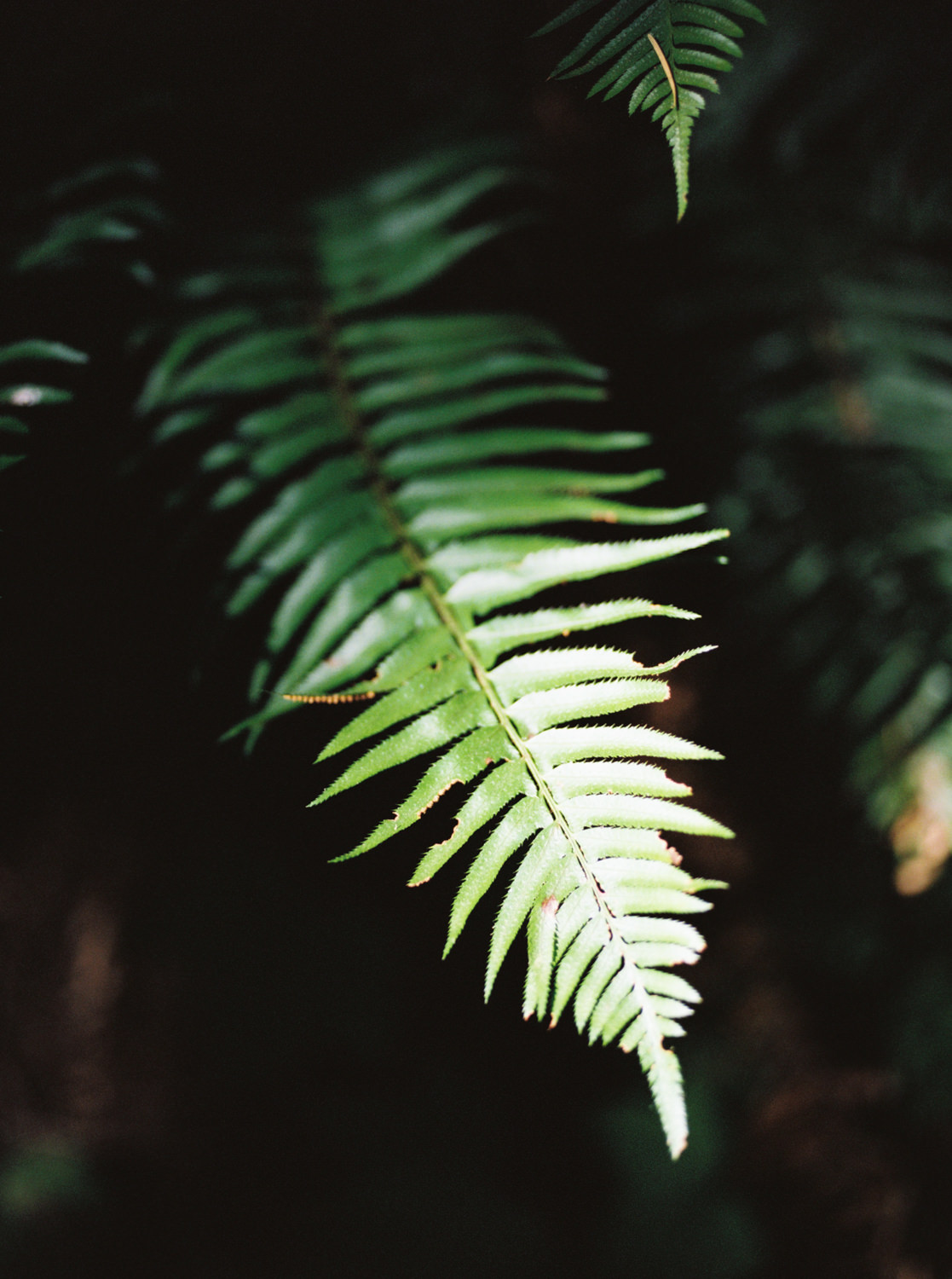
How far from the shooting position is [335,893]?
1481 mm

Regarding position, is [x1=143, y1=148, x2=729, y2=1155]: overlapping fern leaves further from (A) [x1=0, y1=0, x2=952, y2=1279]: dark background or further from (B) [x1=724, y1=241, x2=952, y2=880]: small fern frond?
(B) [x1=724, y1=241, x2=952, y2=880]: small fern frond

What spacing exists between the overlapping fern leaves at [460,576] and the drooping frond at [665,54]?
0.84 feet

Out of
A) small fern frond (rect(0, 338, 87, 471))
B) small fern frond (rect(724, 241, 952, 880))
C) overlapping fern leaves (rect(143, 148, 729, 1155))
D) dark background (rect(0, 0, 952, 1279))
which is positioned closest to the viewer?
overlapping fern leaves (rect(143, 148, 729, 1155))

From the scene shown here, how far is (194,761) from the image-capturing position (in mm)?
1188

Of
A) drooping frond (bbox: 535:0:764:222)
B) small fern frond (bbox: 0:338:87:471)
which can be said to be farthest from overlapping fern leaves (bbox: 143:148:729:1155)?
drooping frond (bbox: 535:0:764:222)

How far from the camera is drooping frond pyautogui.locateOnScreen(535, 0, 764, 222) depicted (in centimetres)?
52

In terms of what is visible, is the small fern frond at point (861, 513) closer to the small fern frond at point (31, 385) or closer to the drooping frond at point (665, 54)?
the drooping frond at point (665, 54)

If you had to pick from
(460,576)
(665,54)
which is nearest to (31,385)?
(460,576)

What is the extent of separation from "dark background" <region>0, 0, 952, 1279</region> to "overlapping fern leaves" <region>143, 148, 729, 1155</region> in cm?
13

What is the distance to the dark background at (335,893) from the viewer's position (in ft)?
3.06

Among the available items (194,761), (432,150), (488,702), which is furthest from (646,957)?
(432,150)

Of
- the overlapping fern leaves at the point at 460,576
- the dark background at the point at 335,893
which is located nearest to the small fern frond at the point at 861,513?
the dark background at the point at 335,893

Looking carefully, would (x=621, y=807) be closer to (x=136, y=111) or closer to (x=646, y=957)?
(x=646, y=957)

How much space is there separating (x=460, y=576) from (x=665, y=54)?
41 cm
